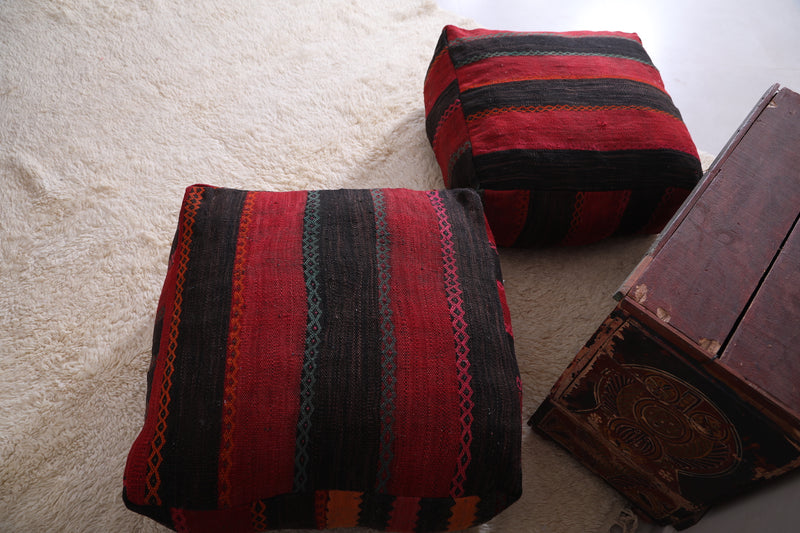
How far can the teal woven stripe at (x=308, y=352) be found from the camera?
75cm

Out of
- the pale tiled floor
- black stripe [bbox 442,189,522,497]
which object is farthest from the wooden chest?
the pale tiled floor

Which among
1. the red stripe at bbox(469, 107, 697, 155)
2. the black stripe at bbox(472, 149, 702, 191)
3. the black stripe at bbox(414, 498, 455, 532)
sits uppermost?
the red stripe at bbox(469, 107, 697, 155)

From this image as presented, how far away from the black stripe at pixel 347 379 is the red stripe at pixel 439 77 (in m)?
0.69

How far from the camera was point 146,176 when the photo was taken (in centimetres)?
147

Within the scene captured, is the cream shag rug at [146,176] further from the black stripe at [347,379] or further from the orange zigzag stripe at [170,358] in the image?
the black stripe at [347,379]

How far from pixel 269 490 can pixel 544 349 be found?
0.74 m

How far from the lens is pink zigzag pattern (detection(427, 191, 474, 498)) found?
79 centimetres

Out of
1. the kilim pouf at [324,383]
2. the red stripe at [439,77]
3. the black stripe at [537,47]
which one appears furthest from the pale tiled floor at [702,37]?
the kilim pouf at [324,383]

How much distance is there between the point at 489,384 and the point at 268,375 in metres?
0.34

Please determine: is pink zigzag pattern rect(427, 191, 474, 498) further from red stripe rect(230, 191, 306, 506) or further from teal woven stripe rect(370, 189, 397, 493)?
red stripe rect(230, 191, 306, 506)

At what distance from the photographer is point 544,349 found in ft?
4.09

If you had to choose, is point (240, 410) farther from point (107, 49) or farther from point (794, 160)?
point (107, 49)

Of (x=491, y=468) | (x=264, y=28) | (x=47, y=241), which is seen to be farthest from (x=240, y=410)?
(x=264, y=28)

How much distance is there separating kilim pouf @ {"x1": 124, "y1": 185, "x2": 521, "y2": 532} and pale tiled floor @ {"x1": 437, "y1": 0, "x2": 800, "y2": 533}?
1.39m
